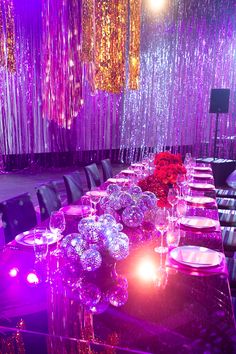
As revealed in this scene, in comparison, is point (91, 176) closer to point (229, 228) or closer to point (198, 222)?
point (229, 228)

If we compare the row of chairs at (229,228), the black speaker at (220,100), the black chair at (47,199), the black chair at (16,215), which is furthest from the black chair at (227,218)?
the black speaker at (220,100)

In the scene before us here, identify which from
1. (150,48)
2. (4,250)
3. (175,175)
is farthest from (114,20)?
(4,250)

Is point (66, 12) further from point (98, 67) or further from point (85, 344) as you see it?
point (85, 344)

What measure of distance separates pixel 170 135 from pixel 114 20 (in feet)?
10.4

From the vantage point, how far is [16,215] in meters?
2.28

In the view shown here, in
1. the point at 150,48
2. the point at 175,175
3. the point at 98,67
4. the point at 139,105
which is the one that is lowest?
the point at 175,175

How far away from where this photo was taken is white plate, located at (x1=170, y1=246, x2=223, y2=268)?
4.85 ft

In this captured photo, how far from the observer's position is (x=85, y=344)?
3.23 ft

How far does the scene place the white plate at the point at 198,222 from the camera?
6.67ft

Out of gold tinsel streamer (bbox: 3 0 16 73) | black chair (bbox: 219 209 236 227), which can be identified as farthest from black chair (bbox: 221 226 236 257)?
gold tinsel streamer (bbox: 3 0 16 73)

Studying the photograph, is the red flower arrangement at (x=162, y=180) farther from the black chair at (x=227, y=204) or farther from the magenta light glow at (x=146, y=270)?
the black chair at (x=227, y=204)

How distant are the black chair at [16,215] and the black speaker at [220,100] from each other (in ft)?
18.3

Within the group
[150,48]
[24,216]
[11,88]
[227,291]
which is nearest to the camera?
[227,291]

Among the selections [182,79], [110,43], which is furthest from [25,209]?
[182,79]
